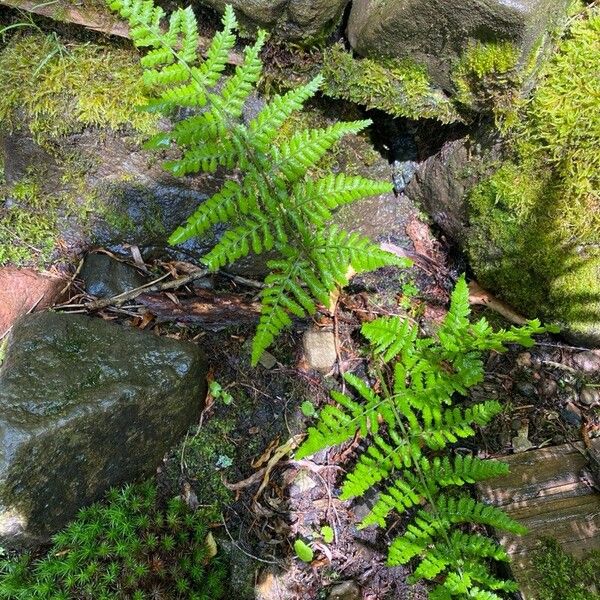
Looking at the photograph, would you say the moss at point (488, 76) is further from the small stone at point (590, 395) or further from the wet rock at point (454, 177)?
the small stone at point (590, 395)

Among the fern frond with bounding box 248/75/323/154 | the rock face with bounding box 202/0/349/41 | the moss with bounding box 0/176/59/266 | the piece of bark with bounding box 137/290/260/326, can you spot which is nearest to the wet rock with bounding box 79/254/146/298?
the piece of bark with bounding box 137/290/260/326

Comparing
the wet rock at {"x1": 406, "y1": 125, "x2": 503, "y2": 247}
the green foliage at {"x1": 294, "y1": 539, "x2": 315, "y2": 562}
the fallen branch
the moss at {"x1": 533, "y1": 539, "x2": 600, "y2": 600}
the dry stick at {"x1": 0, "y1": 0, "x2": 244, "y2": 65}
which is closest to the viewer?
the moss at {"x1": 533, "y1": 539, "x2": 600, "y2": 600}

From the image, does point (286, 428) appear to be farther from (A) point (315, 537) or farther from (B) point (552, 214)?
(B) point (552, 214)

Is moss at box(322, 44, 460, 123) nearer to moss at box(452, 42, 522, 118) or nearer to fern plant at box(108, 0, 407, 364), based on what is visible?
moss at box(452, 42, 522, 118)

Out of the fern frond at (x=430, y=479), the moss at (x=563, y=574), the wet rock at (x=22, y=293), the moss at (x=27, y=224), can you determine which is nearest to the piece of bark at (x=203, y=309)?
the wet rock at (x=22, y=293)

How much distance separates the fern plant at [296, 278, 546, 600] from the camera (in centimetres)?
288

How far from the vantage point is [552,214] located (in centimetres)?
340

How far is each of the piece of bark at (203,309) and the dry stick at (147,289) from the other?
1.8 inches

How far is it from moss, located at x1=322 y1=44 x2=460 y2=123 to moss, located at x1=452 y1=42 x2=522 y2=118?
0.17 meters

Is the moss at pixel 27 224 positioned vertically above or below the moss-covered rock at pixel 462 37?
below

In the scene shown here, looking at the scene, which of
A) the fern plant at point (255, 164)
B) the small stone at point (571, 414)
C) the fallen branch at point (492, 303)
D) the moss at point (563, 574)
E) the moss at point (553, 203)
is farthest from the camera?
the fallen branch at point (492, 303)

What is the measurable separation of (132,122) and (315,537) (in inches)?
119

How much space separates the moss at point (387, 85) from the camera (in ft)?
11.2

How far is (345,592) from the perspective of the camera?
3367mm
